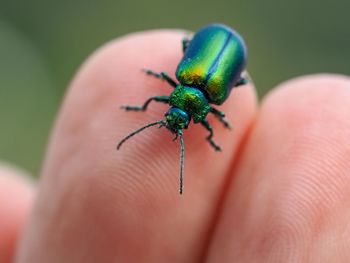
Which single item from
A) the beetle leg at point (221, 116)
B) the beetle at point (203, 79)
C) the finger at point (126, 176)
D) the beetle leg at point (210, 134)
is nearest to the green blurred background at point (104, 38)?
the finger at point (126, 176)

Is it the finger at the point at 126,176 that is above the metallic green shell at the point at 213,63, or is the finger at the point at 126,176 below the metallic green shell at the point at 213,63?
below

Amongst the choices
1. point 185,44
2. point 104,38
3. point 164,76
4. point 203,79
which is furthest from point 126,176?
point 104,38

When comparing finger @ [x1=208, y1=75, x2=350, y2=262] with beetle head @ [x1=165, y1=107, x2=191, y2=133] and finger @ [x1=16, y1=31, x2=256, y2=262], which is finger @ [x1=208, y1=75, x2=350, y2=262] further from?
beetle head @ [x1=165, y1=107, x2=191, y2=133]

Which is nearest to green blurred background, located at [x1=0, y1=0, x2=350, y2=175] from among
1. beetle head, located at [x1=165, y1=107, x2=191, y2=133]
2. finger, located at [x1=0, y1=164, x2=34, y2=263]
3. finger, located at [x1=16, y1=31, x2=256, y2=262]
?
finger, located at [x1=0, y1=164, x2=34, y2=263]

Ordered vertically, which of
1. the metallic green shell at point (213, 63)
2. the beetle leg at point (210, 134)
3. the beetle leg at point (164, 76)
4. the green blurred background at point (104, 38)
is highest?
the green blurred background at point (104, 38)

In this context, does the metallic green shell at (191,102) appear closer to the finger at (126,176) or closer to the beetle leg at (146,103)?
the beetle leg at (146,103)

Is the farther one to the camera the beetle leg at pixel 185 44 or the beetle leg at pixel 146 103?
the beetle leg at pixel 185 44
